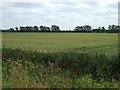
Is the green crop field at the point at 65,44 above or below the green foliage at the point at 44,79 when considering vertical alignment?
above

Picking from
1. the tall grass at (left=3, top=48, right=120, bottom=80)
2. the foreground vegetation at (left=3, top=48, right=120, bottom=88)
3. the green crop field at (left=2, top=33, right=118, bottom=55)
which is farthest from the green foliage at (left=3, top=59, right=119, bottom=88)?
the green crop field at (left=2, top=33, right=118, bottom=55)

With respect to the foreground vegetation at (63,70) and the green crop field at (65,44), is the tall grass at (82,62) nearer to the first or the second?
the foreground vegetation at (63,70)

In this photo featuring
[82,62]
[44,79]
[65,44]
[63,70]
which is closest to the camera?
[44,79]

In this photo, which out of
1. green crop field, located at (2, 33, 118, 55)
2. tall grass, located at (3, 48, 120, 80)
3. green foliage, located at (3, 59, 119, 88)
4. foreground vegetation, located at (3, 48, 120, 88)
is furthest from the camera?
green crop field, located at (2, 33, 118, 55)

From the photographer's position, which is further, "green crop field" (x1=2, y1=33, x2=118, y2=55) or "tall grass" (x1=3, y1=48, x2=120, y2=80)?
"green crop field" (x1=2, y1=33, x2=118, y2=55)

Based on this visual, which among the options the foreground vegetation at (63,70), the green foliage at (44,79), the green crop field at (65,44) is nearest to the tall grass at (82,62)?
the foreground vegetation at (63,70)

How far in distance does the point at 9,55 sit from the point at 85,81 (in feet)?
19.4

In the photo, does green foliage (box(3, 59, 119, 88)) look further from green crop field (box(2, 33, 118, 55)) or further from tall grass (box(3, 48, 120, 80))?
green crop field (box(2, 33, 118, 55))

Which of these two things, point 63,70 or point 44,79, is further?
point 63,70

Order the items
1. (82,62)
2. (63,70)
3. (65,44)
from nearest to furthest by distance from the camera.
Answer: (63,70) → (82,62) → (65,44)

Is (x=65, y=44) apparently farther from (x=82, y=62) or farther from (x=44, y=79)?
(x=44, y=79)

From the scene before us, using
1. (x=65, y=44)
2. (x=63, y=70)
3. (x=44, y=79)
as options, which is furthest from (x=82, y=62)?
(x=65, y=44)

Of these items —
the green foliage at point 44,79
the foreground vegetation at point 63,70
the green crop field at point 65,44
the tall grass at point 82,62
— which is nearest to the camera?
the green foliage at point 44,79

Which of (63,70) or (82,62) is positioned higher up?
(82,62)
